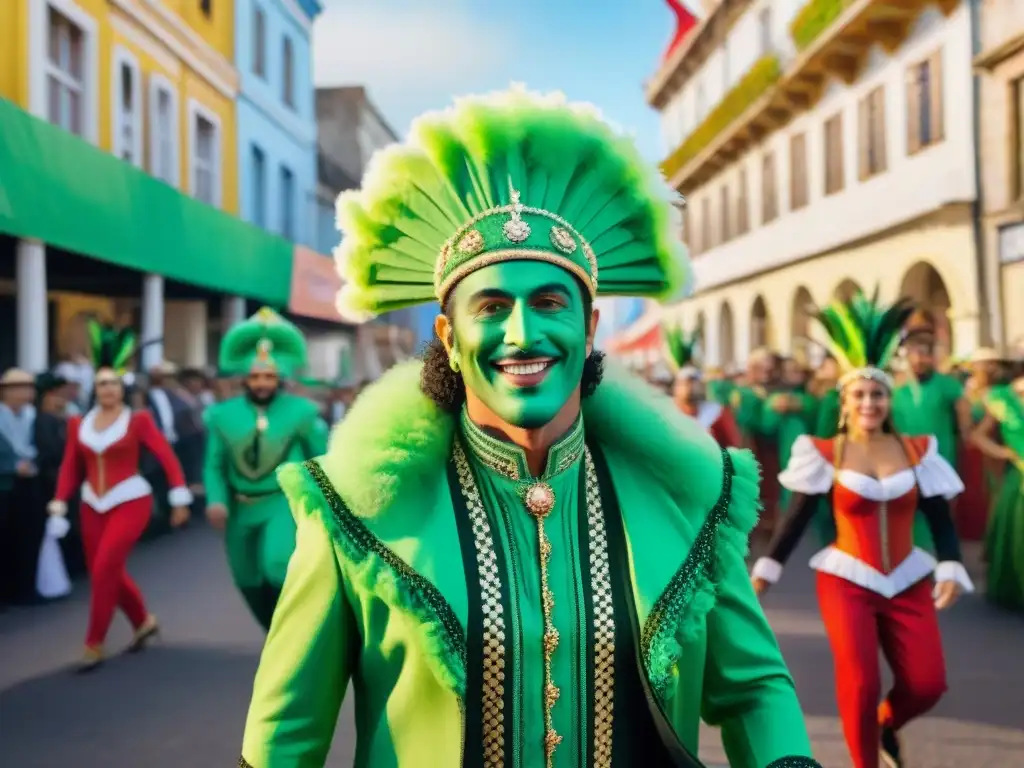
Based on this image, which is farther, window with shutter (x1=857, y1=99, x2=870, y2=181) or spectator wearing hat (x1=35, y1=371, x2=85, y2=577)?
window with shutter (x1=857, y1=99, x2=870, y2=181)

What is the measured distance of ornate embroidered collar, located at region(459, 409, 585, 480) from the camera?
2.23 m

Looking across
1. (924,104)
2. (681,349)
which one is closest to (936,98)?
(924,104)

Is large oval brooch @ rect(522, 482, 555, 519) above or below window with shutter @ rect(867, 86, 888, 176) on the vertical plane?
below

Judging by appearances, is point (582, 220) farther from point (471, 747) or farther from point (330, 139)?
point (330, 139)

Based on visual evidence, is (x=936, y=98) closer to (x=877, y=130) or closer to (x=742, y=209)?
(x=877, y=130)

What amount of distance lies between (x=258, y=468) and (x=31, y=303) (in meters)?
6.42

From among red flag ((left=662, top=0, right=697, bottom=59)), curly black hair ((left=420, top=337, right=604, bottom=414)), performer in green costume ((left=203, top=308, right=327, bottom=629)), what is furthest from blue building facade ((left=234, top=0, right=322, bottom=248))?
curly black hair ((left=420, top=337, right=604, bottom=414))

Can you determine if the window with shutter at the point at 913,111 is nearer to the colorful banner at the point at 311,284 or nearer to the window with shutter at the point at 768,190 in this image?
the window with shutter at the point at 768,190

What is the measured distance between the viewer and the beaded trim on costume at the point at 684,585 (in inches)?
80.8

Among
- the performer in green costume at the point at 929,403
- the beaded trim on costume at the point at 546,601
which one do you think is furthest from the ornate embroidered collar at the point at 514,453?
the performer in green costume at the point at 929,403

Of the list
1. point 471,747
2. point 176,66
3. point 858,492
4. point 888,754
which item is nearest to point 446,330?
point 471,747

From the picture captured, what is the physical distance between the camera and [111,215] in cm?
1375

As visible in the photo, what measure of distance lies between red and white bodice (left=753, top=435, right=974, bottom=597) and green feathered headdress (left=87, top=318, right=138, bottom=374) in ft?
16.8

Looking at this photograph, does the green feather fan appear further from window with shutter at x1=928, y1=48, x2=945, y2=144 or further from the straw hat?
window with shutter at x1=928, y1=48, x2=945, y2=144
